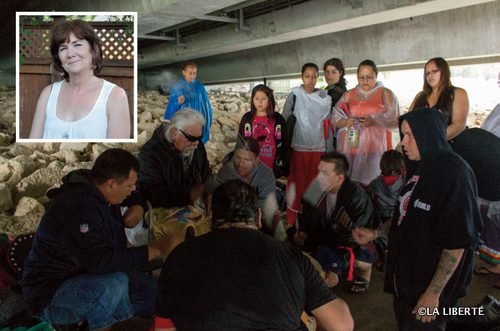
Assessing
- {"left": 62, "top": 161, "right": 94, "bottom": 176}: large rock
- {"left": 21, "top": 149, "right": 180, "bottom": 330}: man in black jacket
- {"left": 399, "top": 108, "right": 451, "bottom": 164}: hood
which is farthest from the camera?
{"left": 62, "top": 161, "right": 94, "bottom": 176}: large rock

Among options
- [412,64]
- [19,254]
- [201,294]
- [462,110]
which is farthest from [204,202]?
[412,64]

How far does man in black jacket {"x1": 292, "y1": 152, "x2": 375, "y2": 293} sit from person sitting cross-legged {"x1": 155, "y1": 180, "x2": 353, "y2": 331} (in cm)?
145

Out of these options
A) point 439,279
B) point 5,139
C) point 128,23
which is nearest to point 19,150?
point 5,139

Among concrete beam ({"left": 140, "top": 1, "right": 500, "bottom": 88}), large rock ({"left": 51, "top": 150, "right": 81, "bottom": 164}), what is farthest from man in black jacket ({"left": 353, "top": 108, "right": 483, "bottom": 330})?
large rock ({"left": 51, "top": 150, "right": 81, "bottom": 164})

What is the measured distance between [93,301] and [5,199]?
2.14 metres

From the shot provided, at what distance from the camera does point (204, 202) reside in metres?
3.24

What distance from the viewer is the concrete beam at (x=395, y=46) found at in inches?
178

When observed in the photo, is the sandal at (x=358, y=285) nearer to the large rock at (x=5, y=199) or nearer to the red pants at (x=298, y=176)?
the red pants at (x=298, y=176)

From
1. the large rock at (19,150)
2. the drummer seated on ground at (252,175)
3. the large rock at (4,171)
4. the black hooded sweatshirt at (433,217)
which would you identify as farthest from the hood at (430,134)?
the large rock at (19,150)

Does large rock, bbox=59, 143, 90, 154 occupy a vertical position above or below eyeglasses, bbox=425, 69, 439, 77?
below

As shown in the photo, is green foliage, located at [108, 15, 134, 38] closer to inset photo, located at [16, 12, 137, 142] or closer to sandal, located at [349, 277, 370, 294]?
inset photo, located at [16, 12, 137, 142]

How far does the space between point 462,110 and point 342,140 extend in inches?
40.9

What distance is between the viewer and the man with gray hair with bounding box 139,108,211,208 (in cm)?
Answer: 308

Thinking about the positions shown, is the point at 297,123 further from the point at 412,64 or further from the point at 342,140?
the point at 412,64
